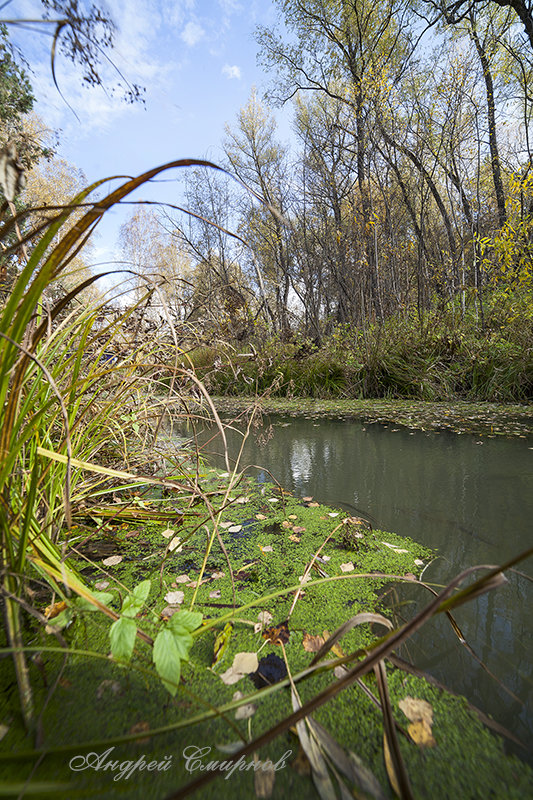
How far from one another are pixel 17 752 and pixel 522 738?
76 cm

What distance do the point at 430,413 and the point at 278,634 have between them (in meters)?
3.54

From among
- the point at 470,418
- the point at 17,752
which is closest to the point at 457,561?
the point at 17,752

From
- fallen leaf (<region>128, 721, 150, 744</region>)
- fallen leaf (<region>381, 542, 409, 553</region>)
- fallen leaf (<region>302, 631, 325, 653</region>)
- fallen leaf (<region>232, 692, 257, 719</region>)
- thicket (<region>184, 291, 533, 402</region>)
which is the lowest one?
fallen leaf (<region>381, 542, 409, 553</region>)

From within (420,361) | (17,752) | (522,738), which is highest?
(420,361)

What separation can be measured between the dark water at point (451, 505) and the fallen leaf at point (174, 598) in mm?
541

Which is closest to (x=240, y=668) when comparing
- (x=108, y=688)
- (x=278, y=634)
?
(x=278, y=634)

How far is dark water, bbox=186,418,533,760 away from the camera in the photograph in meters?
0.70

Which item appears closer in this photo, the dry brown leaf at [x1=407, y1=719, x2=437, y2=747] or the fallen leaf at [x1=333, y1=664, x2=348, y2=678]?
the dry brown leaf at [x1=407, y1=719, x2=437, y2=747]

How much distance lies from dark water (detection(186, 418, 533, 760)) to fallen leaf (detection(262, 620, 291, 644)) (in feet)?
0.83

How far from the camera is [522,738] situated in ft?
1.84

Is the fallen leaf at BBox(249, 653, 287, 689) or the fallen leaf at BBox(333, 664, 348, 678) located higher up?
the fallen leaf at BBox(249, 653, 287, 689)

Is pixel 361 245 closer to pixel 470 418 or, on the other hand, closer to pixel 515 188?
pixel 515 188

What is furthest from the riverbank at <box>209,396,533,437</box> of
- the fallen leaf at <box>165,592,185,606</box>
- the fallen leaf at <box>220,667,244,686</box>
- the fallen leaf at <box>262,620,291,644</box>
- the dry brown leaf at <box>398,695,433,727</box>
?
the dry brown leaf at <box>398,695,433,727</box>

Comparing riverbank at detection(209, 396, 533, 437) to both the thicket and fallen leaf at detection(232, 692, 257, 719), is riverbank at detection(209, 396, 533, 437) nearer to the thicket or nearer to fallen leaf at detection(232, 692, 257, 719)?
the thicket
